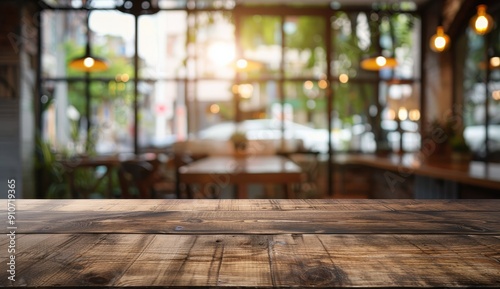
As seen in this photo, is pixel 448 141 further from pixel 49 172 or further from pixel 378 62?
pixel 49 172

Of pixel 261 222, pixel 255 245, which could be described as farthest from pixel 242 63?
pixel 255 245

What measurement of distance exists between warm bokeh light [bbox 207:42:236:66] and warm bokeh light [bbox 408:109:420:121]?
10.7 feet

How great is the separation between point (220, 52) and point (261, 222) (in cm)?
753

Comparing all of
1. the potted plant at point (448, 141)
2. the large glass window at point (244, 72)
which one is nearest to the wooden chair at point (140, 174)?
the potted plant at point (448, 141)

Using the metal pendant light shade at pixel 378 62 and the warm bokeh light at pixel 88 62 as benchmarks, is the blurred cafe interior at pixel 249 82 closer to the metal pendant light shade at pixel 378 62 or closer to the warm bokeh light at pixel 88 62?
the metal pendant light shade at pixel 378 62

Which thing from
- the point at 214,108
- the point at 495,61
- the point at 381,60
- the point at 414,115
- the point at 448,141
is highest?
the point at 495,61

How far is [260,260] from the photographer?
0.91 m

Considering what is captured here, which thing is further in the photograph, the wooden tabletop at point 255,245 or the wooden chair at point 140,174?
the wooden chair at point 140,174

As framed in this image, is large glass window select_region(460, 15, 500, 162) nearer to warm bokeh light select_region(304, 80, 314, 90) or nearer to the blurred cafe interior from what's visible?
the blurred cafe interior

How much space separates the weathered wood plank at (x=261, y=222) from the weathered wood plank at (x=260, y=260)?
0.18 feet

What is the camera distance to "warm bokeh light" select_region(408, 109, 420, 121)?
8.67 metres

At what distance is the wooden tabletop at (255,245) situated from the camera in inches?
31.8

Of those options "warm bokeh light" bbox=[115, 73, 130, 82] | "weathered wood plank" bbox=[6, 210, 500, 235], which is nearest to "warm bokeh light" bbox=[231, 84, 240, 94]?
"warm bokeh light" bbox=[115, 73, 130, 82]

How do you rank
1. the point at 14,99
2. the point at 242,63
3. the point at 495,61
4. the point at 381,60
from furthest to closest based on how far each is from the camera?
the point at 14,99 < the point at 495,61 < the point at 242,63 < the point at 381,60
